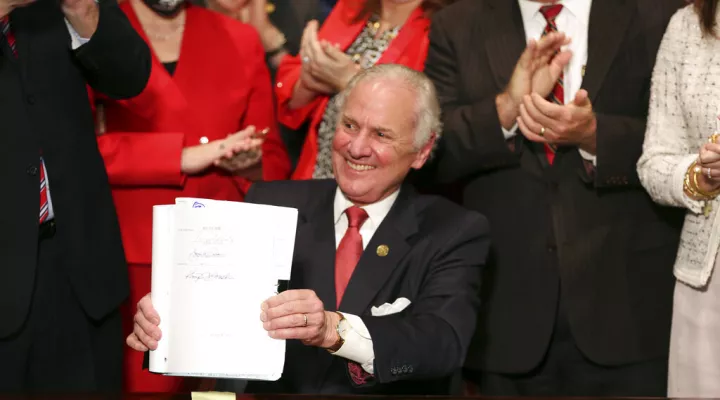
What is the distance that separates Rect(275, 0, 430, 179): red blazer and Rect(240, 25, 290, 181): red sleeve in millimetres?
56

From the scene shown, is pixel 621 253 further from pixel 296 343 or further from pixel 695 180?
pixel 296 343

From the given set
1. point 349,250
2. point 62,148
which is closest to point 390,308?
point 349,250

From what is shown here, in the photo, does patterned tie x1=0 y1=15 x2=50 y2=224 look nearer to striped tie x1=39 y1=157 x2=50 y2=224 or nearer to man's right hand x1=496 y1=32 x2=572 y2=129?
striped tie x1=39 y1=157 x2=50 y2=224

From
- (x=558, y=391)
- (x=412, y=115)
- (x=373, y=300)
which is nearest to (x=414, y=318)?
(x=373, y=300)

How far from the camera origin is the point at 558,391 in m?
2.91

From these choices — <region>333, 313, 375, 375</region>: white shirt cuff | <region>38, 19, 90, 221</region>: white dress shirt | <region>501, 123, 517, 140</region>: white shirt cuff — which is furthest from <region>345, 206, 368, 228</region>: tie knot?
<region>38, 19, 90, 221</region>: white dress shirt

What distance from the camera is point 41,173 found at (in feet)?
8.02

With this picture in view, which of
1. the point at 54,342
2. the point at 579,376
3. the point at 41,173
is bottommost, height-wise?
the point at 579,376

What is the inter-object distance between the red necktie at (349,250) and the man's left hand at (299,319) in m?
0.40

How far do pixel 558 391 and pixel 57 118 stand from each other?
166 centimetres

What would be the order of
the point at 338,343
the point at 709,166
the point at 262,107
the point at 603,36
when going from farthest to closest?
the point at 262,107 → the point at 603,36 → the point at 709,166 → the point at 338,343

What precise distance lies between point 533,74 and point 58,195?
4.51 ft

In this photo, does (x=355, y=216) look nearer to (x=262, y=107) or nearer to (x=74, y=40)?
(x=262, y=107)

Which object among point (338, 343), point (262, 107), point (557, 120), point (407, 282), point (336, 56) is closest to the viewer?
point (338, 343)
